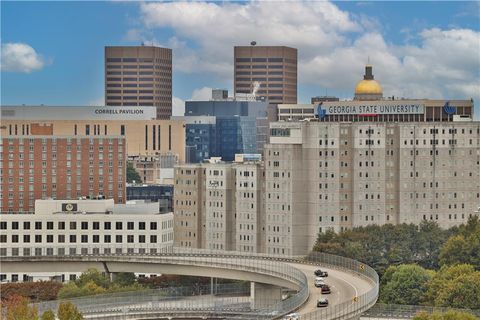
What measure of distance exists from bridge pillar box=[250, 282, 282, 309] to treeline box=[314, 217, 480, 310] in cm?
1040

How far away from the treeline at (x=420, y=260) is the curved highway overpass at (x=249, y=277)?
5246mm

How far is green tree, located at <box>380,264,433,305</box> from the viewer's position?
161125 mm

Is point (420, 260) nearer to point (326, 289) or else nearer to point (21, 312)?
point (326, 289)

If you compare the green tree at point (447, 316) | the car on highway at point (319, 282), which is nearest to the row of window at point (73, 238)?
the car on highway at point (319, 282)

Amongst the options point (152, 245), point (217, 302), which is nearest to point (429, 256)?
point (152, 245)

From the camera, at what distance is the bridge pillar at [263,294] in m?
155

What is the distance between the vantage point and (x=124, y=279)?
17562 centimetres

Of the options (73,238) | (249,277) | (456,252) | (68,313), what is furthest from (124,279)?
(68,313)

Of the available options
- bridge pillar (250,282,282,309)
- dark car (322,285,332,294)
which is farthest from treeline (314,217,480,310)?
dark car (322,285,332,294)

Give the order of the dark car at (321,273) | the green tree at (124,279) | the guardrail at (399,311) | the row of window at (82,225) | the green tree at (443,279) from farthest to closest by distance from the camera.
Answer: the row of window at (82,225) < the green tree at (124,279) < the green tree at (443,279) < the dark car at (321,273) < the guardrail at (399,311)

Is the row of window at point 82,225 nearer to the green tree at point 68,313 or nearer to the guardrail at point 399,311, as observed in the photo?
the guardrail at point 399,311

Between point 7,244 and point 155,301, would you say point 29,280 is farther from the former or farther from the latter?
point 155,301

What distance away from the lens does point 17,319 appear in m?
123

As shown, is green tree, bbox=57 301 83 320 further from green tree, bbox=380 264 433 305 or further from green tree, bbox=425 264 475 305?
green tree, bbox=380 264 433 305
